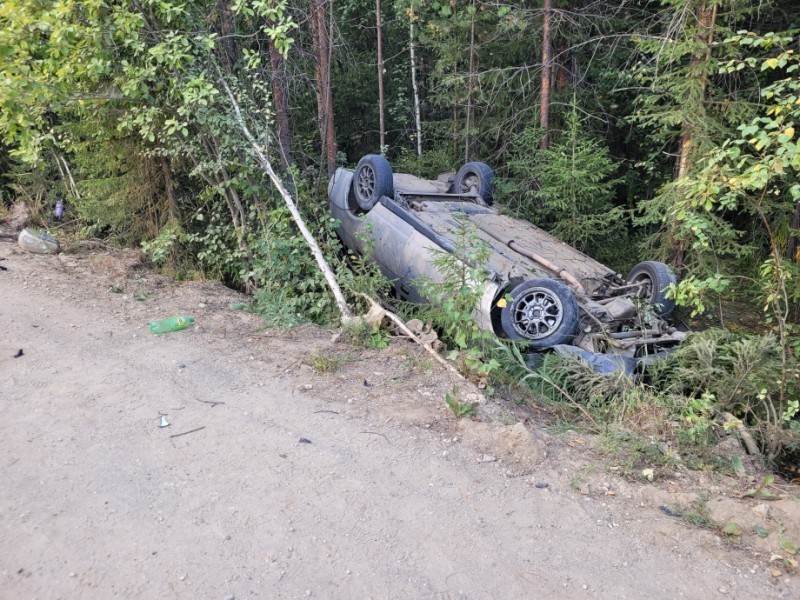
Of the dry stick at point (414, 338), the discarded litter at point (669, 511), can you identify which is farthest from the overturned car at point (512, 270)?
the discarded litter at point (669, 511)

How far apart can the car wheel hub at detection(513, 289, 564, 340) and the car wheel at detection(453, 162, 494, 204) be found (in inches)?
139

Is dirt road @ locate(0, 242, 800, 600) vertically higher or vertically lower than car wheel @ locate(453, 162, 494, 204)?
lower

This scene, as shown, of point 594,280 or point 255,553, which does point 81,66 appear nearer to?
point 255,553

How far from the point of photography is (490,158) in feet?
40.9

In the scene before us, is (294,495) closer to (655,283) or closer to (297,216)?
(297,216)

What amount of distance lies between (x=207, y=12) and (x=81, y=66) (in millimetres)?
2133

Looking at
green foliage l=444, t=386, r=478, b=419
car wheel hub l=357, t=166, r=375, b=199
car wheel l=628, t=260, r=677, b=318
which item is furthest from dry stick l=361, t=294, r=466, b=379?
car wheel l=628, t=260, r=677, b=318

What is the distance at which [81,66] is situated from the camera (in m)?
6.56

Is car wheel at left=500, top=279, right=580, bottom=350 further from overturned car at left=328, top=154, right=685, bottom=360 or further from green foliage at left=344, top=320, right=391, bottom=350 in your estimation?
green foliage at left=344, top=320, right=391, bottom=350

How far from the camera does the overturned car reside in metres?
5.97

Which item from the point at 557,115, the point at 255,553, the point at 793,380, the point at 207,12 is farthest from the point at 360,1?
the point at 255,553

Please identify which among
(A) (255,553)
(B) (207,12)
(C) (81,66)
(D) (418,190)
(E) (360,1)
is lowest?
(A) (255,553)

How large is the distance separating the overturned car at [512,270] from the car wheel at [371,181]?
14 mm

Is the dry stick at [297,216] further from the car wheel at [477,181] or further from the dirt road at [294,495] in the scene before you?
the car wheel at [477,181]
